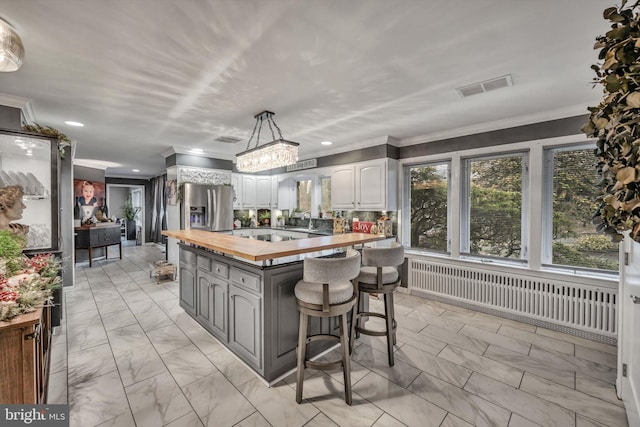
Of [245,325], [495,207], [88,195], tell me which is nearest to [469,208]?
[495,207]

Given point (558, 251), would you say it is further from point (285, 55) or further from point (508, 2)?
point (285, 55)

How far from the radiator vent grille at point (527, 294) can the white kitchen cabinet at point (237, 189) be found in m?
4.13

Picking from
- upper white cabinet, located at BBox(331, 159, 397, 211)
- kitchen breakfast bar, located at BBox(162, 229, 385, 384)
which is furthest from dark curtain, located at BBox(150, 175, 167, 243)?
kitchen breakfast bar, located at BBox(162, 229, 385, 384)

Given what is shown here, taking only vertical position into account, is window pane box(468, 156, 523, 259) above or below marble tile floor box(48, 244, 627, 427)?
above

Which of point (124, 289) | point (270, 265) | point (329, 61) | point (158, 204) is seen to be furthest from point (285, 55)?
point (158, 204)

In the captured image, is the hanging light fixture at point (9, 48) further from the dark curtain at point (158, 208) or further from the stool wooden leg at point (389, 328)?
the dark curtain at point (158, 208)

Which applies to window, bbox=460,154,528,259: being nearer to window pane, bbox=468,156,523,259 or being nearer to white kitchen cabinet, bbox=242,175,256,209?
window pane, bbox=468,156,523,259

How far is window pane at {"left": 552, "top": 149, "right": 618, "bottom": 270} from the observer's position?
318 centimetres

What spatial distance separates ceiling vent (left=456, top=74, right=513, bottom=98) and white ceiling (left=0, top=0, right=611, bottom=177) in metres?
0.08

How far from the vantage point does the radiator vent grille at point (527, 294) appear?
3008 millimetres

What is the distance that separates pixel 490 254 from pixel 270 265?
3359 mm

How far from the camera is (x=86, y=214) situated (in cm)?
757

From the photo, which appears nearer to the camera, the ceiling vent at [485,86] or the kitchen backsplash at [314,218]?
the ceiling vent at [485,86]

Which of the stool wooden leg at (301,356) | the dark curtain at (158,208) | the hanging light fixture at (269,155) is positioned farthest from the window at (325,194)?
the dark curtain at (158,208)
